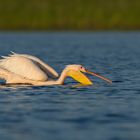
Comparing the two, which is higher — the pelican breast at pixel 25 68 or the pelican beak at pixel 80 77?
the pelican breast at pixel 25 68

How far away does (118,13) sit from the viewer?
322 ft

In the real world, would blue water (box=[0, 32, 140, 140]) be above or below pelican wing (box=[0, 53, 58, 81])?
below

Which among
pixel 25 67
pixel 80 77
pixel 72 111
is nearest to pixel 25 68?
pixel 25 67

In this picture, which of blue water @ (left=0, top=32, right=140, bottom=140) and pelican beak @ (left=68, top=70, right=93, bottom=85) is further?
pelican beak @ (left=68, top=70, right=93, bottom=85)

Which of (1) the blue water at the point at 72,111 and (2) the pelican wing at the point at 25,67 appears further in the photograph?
(2) the pelican wing at the point at 25,67

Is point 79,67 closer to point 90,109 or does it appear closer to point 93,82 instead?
point 93,82

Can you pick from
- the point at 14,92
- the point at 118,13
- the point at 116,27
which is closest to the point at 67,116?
the point at 14,92

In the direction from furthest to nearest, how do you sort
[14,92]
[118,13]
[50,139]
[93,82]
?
1. [118,13]
2. [93,82]
3. [14,92]
4. [50,139]

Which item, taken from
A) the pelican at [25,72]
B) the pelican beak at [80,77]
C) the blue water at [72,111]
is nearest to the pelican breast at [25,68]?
the pelican at [25,72]

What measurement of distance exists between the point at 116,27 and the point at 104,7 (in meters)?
10.9

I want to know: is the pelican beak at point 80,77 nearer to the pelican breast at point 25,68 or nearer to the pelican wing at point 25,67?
the pelican wing at point 25,67

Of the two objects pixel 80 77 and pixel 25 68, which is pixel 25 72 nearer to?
pixel 25 68

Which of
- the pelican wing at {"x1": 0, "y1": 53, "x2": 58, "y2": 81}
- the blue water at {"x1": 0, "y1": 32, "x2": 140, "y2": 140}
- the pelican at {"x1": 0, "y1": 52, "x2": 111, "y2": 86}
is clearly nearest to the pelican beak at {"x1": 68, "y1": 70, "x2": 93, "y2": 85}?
the pelican at {"x1": 0, "y1": 52, "x2": 111, "y2": 86}

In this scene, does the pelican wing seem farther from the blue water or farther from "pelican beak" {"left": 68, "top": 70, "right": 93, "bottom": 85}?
"pelican beak" {"left": 68, "top": 70, "right": 93, "bottom": 85}
